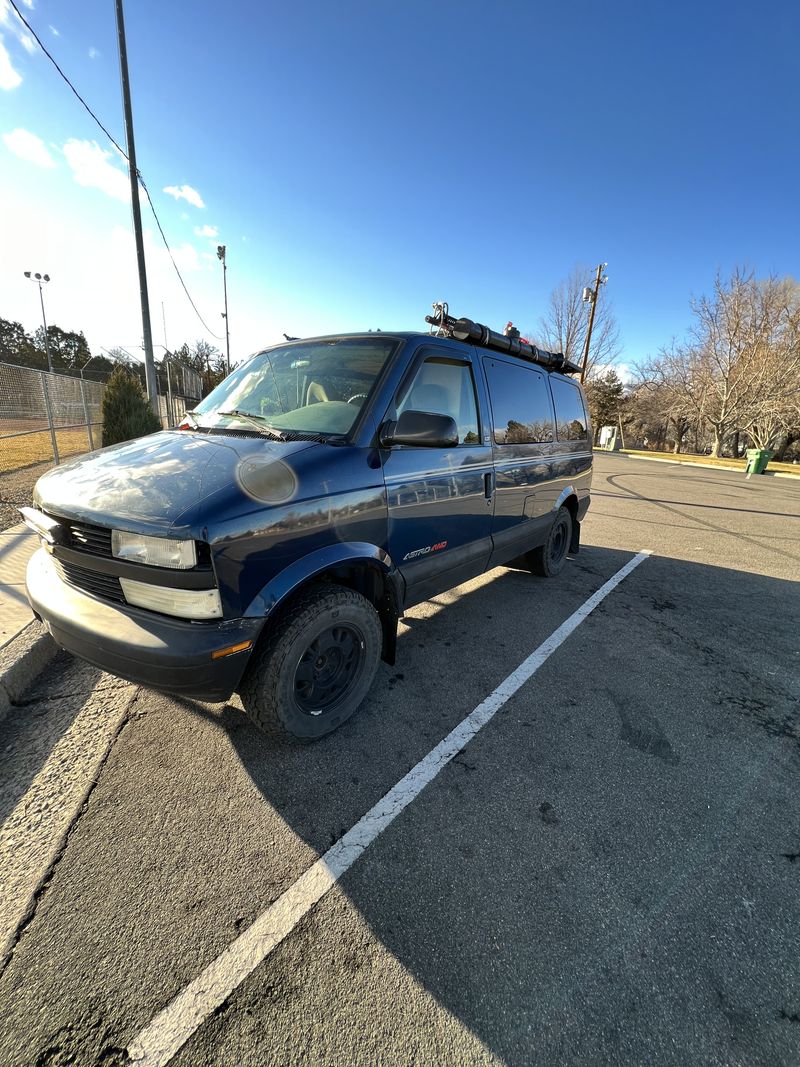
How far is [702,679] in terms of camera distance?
328 cm

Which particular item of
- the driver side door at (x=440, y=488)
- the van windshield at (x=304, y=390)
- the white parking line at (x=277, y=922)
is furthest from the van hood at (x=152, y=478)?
the white parking line at (x=277, y=922)

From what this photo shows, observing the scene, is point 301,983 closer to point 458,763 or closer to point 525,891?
point 525,891

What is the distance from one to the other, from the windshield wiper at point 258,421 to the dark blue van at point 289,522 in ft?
0.06

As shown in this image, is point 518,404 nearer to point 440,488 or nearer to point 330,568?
point 440,488

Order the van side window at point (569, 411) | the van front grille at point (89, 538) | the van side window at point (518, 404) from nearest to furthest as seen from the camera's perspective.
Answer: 1. the van front grille at point (89, 538)
2. the van side window at point (518, 404)
3. the van side window at point (569, 411)

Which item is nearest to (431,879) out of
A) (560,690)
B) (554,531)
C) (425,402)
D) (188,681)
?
(188,681)

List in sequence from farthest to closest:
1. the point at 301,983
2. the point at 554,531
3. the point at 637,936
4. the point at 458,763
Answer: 1. the point at 554,531
2. the point at 458,763
3. the point at 637,936
4. the point at 301,983

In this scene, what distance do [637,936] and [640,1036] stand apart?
0.29 metres

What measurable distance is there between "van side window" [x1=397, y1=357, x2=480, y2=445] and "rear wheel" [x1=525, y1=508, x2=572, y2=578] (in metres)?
2.05

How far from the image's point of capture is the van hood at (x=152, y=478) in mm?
1931

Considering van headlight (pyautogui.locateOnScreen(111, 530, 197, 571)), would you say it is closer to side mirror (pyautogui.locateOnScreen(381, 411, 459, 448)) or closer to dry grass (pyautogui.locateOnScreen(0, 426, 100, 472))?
side mirror (pyautogui.locateOnScreen(381, 411, 459, 448))

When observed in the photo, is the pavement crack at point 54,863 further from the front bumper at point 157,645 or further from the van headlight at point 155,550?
the van headlight at point 155,550

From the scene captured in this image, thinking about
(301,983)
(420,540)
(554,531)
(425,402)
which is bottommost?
(301,983)

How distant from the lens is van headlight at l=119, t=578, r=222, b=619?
1.88 meters
